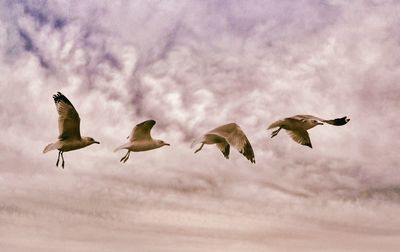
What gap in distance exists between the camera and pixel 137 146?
24.8 meters

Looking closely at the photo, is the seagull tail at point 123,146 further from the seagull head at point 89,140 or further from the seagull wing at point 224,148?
the seagull wing at point 224,148

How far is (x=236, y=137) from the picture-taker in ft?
75.2

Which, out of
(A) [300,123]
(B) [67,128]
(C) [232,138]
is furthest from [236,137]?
(B) [67,128]

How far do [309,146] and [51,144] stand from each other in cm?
1286

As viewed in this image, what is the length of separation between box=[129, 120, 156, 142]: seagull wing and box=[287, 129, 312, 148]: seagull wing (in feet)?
23.2

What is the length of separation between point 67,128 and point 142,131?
144 inches

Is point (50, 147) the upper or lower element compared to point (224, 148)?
lower

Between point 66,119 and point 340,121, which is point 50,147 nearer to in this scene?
point 66,119

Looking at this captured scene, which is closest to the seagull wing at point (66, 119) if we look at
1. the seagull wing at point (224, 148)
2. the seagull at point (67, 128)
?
the seagull at point (67, 128)

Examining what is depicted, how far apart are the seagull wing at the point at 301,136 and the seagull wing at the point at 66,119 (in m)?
10.6

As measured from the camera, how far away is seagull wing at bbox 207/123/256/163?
22.5 m

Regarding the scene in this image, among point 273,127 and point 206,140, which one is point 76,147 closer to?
point 206,140

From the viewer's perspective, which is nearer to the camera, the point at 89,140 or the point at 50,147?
the point at 50,147

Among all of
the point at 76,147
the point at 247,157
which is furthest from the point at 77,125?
the point at 247,157
